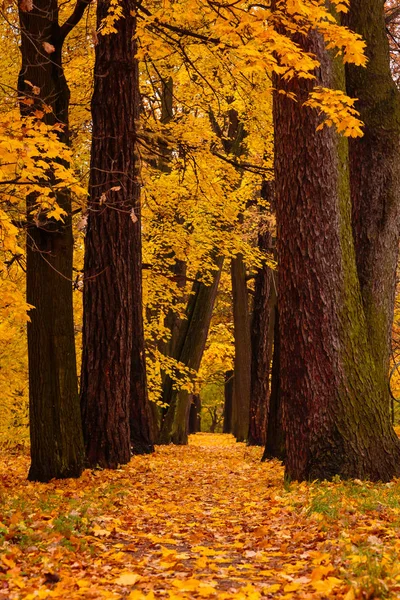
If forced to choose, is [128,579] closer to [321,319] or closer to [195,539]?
[195,539]

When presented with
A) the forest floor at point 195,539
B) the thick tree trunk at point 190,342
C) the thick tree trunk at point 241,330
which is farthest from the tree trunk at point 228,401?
the forest floor at point 195,539

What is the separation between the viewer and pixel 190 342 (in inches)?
707

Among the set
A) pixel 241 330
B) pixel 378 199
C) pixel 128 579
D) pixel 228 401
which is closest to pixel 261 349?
pixel 241 330

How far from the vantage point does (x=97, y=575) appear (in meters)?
4.61

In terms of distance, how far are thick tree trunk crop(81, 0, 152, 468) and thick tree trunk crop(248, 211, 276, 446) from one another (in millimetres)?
7371

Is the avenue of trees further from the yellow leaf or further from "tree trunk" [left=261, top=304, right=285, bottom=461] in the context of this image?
the yellow leaf

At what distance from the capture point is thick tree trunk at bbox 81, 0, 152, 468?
31.8ft

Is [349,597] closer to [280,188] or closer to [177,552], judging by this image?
[177,552]

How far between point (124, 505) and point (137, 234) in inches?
223

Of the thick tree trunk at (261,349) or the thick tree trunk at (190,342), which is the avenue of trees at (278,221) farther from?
the thick tree trunk at (190,342)

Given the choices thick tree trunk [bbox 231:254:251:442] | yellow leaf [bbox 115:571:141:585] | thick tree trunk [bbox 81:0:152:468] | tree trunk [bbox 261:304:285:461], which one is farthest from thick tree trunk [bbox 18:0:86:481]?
thick tree trunk [bbox 231:254:251:442]

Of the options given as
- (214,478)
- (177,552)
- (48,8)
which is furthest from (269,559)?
(48,8)

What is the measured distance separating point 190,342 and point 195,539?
12.3 metres

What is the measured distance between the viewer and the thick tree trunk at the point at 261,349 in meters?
17.0
